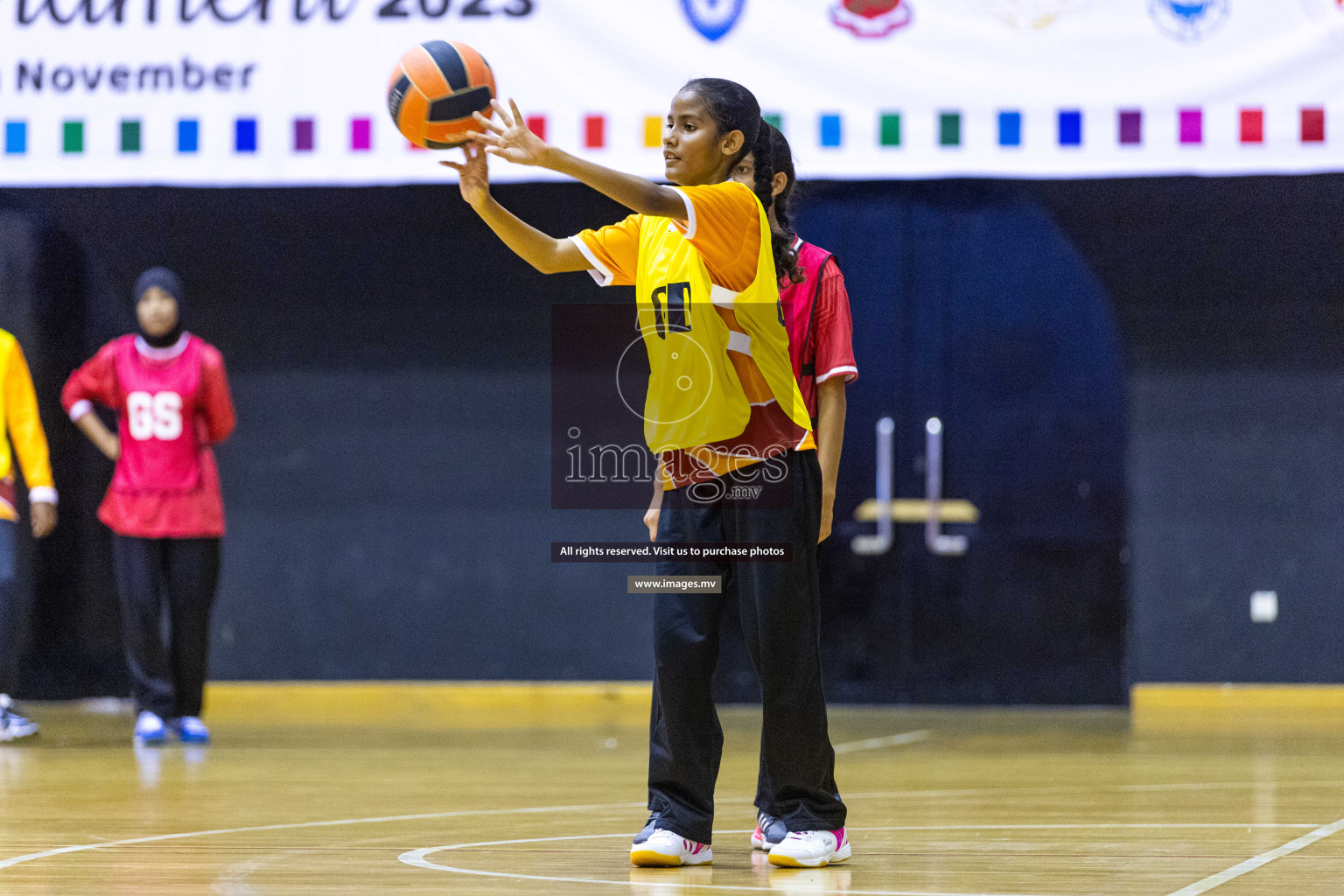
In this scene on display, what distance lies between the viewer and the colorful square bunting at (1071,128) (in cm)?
→ 526

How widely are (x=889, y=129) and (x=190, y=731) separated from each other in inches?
118

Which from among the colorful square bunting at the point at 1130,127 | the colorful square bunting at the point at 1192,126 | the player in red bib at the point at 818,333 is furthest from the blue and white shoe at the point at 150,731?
the colorful square bunting at the point at 1192,126

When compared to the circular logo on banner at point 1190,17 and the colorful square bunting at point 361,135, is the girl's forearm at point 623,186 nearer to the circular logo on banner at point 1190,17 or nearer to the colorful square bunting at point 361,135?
the colorful square bunting at point 361,135

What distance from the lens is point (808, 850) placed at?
2666 millimetres

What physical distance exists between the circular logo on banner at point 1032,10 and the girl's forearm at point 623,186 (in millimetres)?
3151

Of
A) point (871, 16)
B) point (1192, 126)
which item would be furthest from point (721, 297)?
point (1192, 126)

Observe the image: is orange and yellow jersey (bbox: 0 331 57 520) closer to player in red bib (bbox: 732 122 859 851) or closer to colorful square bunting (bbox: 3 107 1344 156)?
colorful square bunting (bbox: 3 107 1344 156)

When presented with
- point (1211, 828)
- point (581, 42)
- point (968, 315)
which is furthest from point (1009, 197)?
point (1211, 828)

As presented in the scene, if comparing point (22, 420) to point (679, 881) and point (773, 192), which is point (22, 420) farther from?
point (679, 881)

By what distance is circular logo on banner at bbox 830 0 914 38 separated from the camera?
5348 millimetres

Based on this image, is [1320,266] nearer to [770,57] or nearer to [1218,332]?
[1218,332]

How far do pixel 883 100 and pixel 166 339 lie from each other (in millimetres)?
2522

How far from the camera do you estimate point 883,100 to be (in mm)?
5344

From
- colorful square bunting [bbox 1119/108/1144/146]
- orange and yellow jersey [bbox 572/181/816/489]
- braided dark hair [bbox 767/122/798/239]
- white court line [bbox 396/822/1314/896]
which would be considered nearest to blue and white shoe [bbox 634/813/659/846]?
white court line [bbox 396/822/1314/896]
